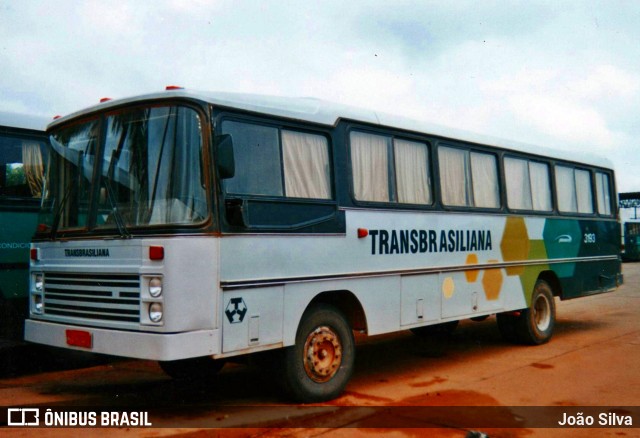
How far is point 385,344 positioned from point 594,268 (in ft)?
13.4

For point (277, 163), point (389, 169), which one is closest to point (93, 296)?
point (277, 163)

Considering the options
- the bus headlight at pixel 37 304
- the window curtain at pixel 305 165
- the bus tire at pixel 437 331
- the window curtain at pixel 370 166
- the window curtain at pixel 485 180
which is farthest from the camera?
the bus tire at pixel 437 331

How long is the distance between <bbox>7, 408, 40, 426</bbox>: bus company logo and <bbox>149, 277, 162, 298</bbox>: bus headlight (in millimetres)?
1743

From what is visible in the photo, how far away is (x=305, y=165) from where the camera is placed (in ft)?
22.8

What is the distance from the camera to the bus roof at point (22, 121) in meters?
8.73

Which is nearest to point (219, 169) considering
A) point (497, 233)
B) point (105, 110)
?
point (105, 110)

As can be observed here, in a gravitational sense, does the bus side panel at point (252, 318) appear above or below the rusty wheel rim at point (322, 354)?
above

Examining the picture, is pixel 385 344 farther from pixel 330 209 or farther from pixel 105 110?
pixel 105 110

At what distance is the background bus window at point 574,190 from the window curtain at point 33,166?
26.3 ft

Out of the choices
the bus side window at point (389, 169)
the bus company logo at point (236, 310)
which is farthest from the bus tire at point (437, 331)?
the bus company logo at point (236, 310)

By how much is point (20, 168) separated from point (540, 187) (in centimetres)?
772

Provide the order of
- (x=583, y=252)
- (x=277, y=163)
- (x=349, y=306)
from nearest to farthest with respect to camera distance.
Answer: (x=277, y=163)
(x=349, y=306)
(x=583, y=252)

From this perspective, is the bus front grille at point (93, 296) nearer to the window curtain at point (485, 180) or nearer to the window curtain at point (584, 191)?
the window curtain at point (485, 180)
